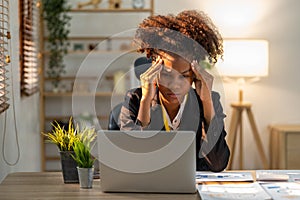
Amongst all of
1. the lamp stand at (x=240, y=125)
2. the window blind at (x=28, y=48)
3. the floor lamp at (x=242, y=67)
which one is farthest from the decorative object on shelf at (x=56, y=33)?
the lamp stand at (x=240, y=125)

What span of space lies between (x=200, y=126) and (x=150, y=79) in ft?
1.27

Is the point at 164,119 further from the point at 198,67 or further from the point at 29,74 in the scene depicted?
the point at 29,74

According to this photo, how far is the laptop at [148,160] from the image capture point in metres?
2.15

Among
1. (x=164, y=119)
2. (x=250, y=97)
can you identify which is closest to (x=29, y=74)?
(x=164, y=119)

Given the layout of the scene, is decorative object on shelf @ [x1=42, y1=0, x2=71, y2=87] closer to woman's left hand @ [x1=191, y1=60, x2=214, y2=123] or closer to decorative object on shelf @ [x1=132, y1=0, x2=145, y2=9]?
decorative object on shelf @ [x1=132, y1=0, x2=145, y2=9]

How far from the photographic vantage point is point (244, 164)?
567 centimetres

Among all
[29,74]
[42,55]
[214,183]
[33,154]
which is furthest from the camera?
[42,55]

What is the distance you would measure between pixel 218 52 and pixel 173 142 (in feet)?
1.98

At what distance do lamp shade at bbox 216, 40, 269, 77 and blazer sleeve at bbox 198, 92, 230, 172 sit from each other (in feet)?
8.55

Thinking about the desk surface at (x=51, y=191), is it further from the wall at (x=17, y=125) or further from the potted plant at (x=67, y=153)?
the wall at (x=17, y=125)

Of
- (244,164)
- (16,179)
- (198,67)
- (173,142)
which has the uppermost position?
(198,67)

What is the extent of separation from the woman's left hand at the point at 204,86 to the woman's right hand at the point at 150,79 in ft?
0.46

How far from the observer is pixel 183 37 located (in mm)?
2564

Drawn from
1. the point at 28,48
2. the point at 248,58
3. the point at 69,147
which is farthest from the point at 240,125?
Result: the point at 69,147
